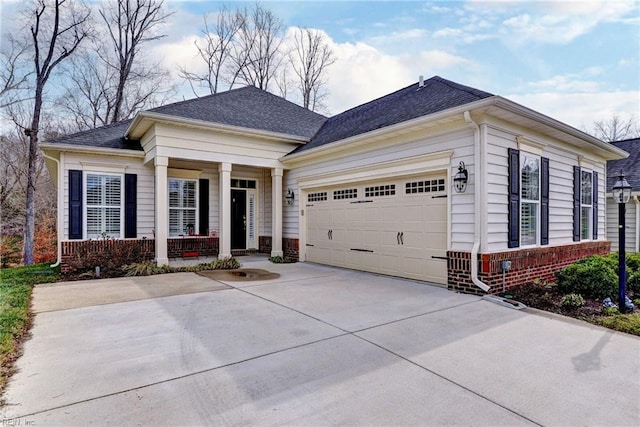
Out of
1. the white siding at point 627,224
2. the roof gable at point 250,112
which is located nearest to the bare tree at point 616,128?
the white siding at point 627,224

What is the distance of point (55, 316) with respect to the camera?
488 cm

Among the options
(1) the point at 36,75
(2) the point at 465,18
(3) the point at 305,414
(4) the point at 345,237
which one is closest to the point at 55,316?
(3) the point at 305,414

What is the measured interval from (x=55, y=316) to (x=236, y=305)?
96.6 inches

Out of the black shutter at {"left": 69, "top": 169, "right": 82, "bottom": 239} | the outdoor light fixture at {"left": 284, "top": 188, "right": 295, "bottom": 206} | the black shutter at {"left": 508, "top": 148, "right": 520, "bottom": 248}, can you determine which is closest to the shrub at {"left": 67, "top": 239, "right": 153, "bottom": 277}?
the black shutter at {"left": 69, "top": 169, "right": 82, "bottom": 239}

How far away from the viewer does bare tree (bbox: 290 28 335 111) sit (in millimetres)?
24047

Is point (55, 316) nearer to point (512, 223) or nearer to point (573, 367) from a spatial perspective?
point (573, 367)

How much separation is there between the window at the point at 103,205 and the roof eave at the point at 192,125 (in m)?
1.49

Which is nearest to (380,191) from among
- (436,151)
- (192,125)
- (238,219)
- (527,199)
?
(436,151)

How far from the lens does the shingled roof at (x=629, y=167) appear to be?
39.4 ft

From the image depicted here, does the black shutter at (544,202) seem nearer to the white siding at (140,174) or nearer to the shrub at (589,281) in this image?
the shrub at (589,281)

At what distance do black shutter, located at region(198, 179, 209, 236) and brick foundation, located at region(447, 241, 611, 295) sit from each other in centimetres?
762

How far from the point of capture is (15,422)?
2354 millimetres

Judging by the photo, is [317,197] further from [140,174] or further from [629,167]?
[629,167]

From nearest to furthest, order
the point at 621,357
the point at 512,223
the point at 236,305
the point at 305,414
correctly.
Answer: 1. the point at 305,414
2. the point at 621,357
3. the point at 236,305
4. the point at 512,223
